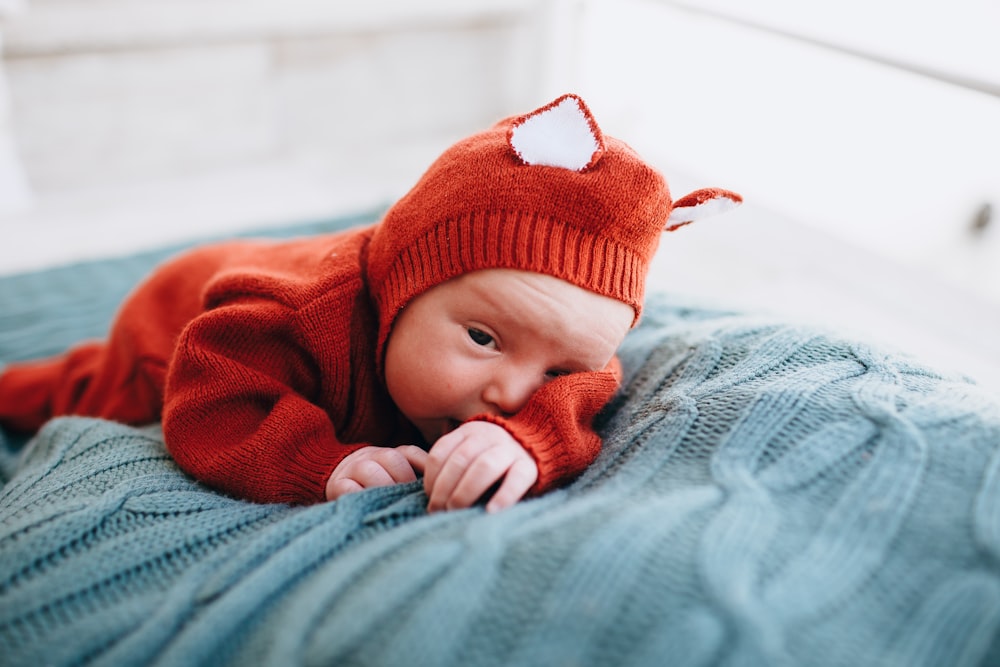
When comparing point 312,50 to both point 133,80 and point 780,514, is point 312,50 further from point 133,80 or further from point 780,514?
point 780,514

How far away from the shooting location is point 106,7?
6.41 ft

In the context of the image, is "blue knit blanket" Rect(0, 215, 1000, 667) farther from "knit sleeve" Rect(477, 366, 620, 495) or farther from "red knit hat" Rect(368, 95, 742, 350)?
"red knit hat" Rect(368, 95, 742, 350)

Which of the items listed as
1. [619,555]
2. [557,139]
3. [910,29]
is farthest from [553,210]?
[910,29]

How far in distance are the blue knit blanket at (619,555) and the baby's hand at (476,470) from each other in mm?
24

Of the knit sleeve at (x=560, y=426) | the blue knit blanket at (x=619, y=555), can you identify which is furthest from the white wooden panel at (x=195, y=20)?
the knit sleeve at (x=560, y=426)

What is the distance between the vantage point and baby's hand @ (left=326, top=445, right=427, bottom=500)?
81 centimetres

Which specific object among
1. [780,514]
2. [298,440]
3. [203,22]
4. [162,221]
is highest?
[203,22]

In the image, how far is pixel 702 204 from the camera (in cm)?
89

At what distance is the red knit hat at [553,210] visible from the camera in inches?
32.6

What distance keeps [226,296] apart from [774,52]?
4.67 feet

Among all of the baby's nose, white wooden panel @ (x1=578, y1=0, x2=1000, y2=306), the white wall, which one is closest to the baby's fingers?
the baby's nose

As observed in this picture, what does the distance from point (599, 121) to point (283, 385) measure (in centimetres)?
91

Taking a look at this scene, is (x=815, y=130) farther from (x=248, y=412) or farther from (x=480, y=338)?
(x=248, y=412)

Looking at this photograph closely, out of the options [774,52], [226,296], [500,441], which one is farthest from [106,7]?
[500,441]
